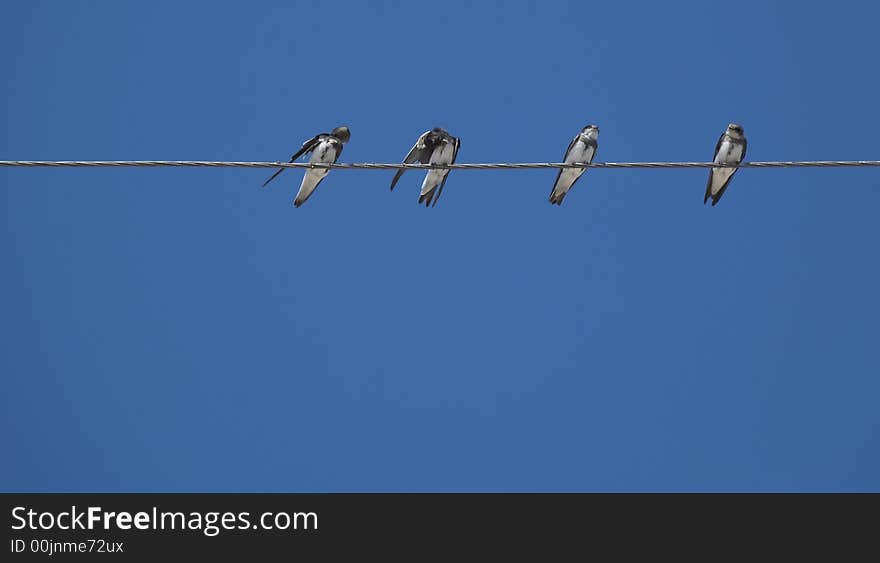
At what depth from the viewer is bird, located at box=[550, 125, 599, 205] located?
47.0ft

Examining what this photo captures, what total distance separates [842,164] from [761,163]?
599mm

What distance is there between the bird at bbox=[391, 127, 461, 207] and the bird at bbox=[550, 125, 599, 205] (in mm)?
1270

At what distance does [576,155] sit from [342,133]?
9.38 feet

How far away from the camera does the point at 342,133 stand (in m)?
14.3

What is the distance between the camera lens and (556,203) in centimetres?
1394

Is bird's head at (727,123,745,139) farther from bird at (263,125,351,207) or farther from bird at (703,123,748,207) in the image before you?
bird at (263,125,351,207)

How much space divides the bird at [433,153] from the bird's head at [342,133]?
0.73m

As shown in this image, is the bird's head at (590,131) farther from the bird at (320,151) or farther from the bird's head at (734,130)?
the bird at (320,151)

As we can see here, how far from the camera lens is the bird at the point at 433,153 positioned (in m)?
14.0


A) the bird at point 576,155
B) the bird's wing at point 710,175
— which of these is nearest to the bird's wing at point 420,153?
the bird at point 576,155

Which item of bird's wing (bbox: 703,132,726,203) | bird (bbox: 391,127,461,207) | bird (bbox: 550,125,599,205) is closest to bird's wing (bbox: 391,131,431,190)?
bird (bbox: 391,127,461,207)

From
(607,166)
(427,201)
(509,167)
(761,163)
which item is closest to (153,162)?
(509,167)

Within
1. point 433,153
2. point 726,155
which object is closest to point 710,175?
point 726,155
